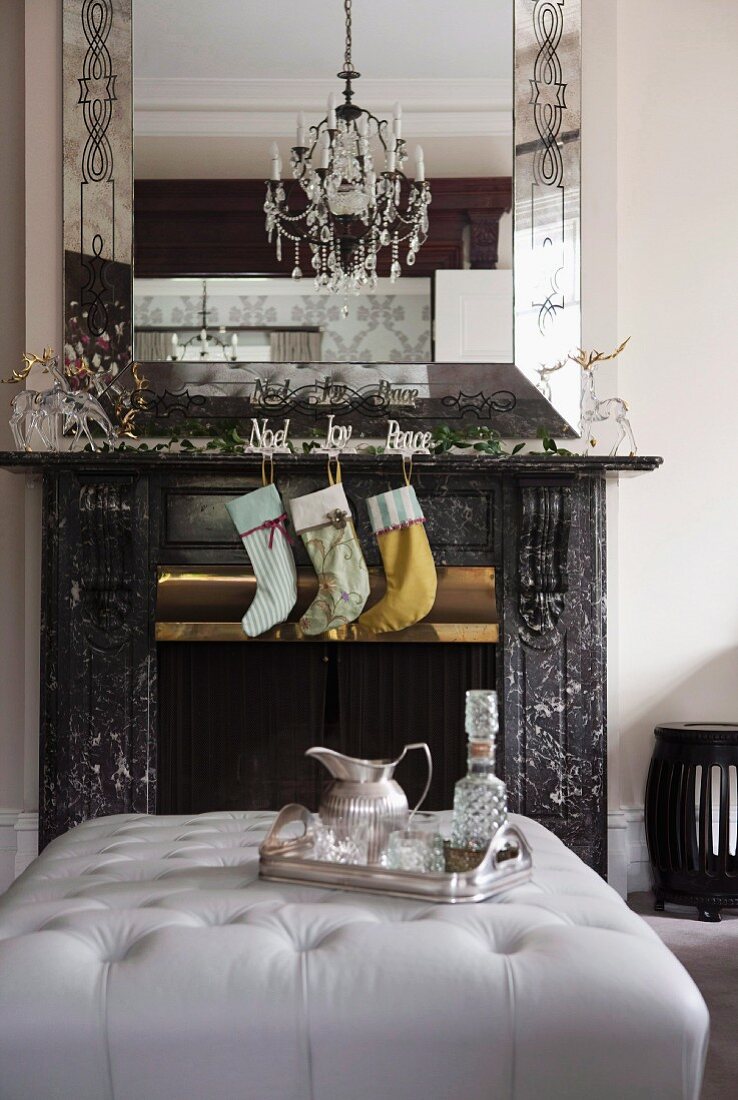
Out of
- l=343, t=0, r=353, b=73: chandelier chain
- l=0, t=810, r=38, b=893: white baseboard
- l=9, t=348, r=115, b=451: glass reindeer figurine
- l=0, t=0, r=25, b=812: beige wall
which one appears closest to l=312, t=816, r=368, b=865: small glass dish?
l=9, t=348, r=115, b=451: glass reindeer figurine

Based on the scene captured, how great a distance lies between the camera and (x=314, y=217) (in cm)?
332

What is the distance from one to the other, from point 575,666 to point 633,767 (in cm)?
48

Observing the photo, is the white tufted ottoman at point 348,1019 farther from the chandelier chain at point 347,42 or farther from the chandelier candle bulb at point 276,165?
the chandelier chain at point 347,42

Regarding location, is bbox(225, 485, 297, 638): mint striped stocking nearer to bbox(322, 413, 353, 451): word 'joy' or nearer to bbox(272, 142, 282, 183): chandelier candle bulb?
bbox(322, 413, 353, 451): word 'joy'

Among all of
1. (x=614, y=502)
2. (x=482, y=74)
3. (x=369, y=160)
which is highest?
(x=482, y=74)

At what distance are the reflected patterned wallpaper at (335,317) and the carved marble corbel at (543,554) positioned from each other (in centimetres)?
58

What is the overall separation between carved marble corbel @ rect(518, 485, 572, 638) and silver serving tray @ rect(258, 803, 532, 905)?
5.04 ft

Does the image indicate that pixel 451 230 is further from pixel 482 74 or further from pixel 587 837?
pixel 587 837

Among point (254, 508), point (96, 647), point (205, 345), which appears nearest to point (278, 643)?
point (254, 508)

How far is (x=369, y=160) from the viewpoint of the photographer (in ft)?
10.9

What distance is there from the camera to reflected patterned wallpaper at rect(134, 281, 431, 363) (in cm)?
332

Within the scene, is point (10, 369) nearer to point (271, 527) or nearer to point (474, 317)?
point (271, 527)

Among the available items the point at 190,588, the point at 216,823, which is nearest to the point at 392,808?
the point at 216,823

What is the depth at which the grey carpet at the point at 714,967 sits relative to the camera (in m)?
2.04
